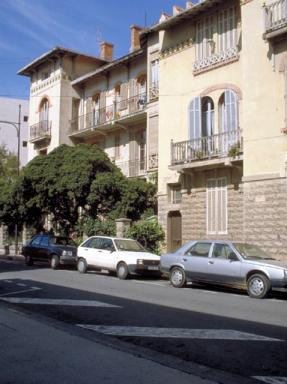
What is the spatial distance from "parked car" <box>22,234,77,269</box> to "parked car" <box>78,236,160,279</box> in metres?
2.01

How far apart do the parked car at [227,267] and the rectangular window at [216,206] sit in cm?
586

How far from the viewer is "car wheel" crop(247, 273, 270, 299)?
13438 millimetres

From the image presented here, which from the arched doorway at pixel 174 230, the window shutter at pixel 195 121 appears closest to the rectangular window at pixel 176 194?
the arched doorway at pixel 174 230

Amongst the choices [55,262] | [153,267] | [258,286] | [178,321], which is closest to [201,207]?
[153,267]

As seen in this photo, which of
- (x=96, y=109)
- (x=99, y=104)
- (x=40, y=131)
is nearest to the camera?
(x=99, y=104)

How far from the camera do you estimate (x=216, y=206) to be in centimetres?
2184

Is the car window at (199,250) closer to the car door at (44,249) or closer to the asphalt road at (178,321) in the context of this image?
the asphalt road at (178,321)

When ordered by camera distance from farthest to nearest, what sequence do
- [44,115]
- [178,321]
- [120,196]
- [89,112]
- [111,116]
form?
[44,115] → [89,112] → [111,116] → [120,196] → [178,321]

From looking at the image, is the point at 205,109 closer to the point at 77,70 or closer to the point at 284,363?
the point at 77,70

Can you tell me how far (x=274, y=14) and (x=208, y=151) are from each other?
19.1 feet

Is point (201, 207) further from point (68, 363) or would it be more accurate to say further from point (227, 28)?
point (68, 363)

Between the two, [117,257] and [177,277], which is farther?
[117,257]

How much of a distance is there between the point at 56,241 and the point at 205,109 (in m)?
8.95

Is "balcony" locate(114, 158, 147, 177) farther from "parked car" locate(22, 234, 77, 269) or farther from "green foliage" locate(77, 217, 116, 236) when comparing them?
"parked car" locate(22, 234, 77, 269)
